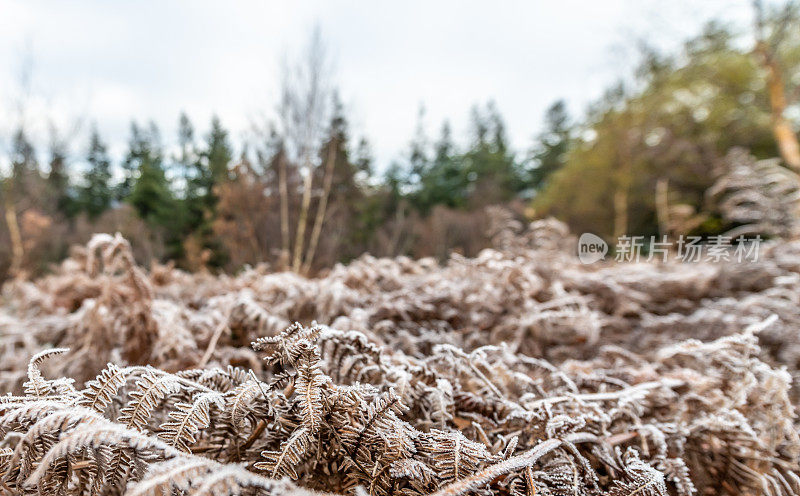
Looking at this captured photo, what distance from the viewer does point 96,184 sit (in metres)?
16.2

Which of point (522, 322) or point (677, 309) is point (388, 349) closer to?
point (522, 322)

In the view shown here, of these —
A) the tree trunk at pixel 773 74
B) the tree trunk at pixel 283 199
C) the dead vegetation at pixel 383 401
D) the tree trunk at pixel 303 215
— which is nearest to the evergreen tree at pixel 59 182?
the tree trunk at pixel 283 199

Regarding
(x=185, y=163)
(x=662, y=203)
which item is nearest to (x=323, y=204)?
(x=185, y=163)

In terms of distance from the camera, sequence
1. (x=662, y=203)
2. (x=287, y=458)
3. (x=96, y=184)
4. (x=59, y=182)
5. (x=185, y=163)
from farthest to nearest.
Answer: (x=96, y=184) < (x=59, y=182) < (x=185, y=163) < (x=662, y=203) < (x=287, y=458)

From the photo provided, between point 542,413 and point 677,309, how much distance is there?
176 cm

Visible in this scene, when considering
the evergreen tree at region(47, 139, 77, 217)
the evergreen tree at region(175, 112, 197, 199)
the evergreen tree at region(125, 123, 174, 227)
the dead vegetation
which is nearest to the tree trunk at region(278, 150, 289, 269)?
the evergreen tree at region(175, 112, 197, 199)

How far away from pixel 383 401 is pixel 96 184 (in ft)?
65.9

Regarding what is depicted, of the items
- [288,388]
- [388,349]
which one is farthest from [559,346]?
[288,388]

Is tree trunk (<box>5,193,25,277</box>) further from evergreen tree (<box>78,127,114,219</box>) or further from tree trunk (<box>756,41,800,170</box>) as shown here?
tree trunk (<box>756,41,800,170</box>)

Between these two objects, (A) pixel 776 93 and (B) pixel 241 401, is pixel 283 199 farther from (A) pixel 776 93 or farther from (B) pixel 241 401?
(A) pixel 776 93

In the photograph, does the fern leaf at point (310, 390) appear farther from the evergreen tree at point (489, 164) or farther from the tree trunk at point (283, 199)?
the evergreen tree at point (489, 164)

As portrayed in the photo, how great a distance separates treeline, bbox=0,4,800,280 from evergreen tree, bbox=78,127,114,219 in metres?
0.08

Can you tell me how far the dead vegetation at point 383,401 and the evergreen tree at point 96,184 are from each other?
17.3 m

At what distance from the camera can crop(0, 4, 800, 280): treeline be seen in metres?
9.11
